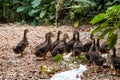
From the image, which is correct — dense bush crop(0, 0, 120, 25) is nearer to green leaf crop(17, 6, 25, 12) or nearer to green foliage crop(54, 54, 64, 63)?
green leaf crop(17, 6, 25, 12)

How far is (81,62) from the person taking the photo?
7230mm

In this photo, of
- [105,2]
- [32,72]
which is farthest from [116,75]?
[105,2]

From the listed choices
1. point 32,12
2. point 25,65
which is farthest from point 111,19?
point 32,12

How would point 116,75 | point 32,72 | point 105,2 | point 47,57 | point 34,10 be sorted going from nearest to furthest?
point 116,75, point 32,72, point 47,57, point 105,2, point 34,10

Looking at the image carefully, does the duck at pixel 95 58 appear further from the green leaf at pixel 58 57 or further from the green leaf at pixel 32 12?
the green leaf at pixel 32 12

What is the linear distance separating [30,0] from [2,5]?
1273 millimetres

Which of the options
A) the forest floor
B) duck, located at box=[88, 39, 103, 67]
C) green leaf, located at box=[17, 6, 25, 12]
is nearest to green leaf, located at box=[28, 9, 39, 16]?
green leaf, located at box=[17, 6, 25, 12]

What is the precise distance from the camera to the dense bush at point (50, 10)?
43.4 feet

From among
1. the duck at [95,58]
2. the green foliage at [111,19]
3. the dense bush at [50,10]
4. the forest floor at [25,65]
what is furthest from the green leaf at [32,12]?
the green foliage at [111,19]

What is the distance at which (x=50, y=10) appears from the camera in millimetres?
14180

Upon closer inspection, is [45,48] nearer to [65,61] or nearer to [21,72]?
→ [65,61]

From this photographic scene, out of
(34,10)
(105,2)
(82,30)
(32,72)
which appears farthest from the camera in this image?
(34,10)

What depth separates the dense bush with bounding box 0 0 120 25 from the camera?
13.2 metres

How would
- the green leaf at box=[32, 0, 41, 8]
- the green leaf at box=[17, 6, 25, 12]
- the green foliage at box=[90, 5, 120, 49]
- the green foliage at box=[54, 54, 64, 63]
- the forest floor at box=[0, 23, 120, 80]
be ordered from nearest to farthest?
the green foliage at box=[90, 5, 120, 49] → the forest floor at box=[0, 23, 120, 80] → the green foliage at box=[54, 54, 64, 63] → the green leaf at box=[32, 0, 41, 8] → the green leaf at box=[17, 6, 25, 12]
